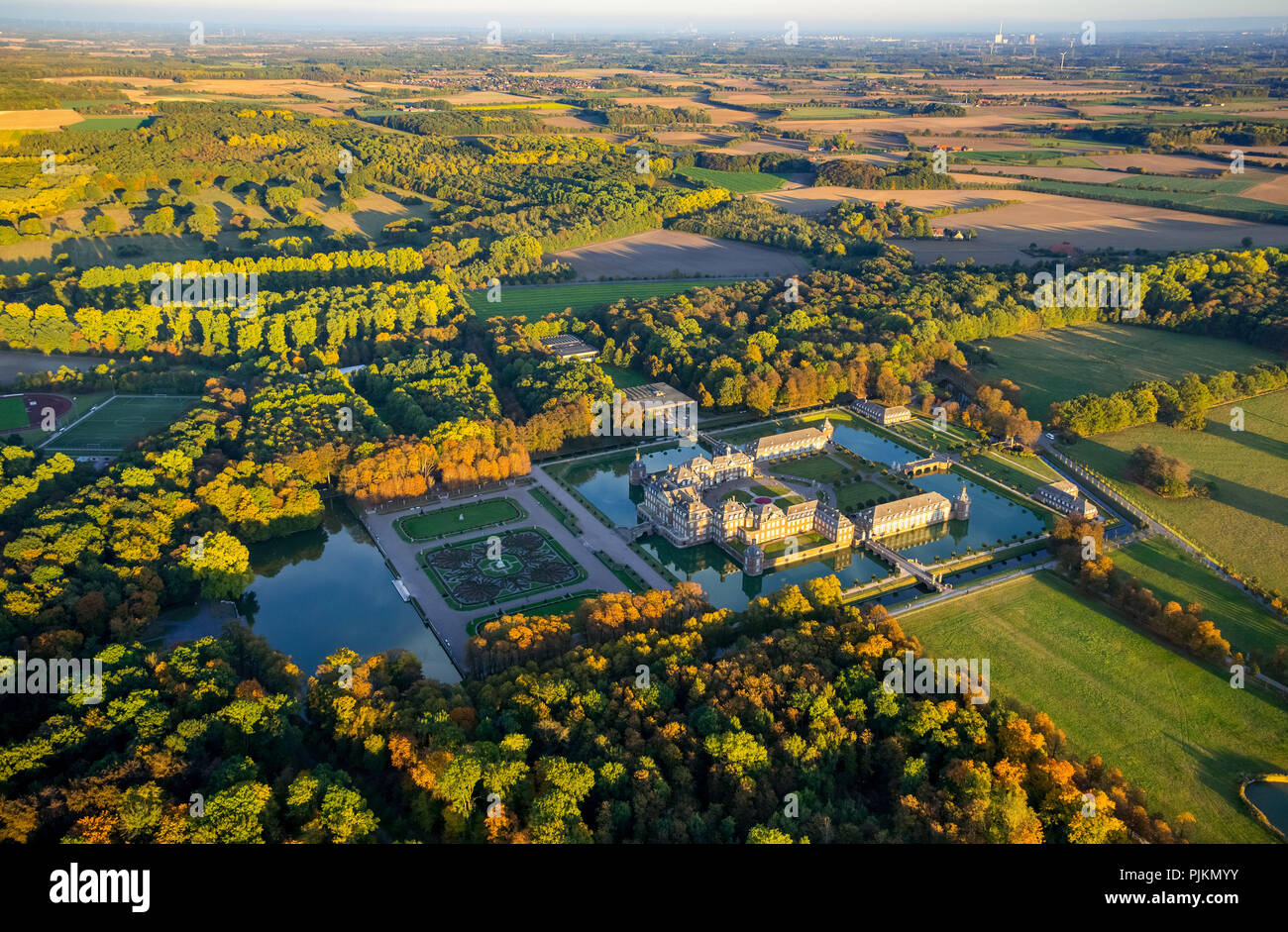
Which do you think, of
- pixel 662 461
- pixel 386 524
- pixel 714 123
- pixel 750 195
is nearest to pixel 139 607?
pixel 386 524

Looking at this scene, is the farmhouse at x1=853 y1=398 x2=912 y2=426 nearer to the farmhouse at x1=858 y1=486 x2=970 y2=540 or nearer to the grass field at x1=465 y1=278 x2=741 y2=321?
the farmhouse at x1=858 y1=486 x2=970 y2=540

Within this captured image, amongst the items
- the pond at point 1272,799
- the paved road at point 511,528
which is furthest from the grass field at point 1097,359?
the pond at point 1272,799

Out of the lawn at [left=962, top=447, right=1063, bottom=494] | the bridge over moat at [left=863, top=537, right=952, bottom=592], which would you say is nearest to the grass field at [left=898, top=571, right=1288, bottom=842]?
the bridge over moat at [left=863, top=537, right=952, bottom=592]

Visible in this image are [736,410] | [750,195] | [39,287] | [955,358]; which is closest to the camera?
[736,410]

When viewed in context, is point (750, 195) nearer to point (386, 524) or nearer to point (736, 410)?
point (736, 410)

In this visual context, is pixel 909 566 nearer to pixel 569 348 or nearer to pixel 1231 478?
pixel 1231 478
